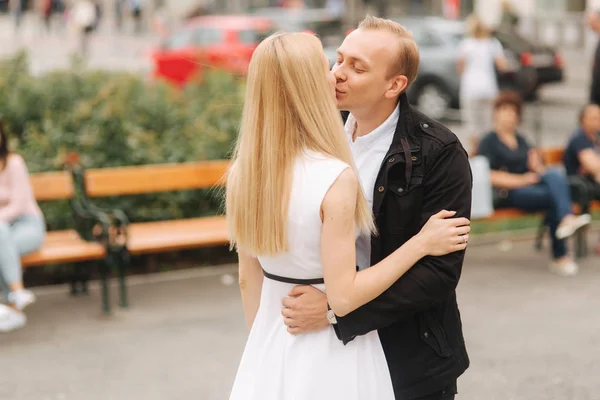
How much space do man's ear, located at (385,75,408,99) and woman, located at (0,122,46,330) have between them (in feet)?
13.8

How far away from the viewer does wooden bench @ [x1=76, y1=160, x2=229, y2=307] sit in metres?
7.09

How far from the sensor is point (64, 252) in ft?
22.1

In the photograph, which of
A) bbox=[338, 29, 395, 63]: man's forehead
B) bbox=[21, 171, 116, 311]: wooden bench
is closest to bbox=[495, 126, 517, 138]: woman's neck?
bbox=[21, 171, 116, 311]: wooden bench

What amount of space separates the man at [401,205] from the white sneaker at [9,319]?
4067 mm

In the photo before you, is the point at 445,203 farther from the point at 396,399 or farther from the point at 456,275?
the point at 396,399

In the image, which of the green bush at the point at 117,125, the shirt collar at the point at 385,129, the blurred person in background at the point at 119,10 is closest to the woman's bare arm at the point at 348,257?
the shirt collar at the point at 385,129

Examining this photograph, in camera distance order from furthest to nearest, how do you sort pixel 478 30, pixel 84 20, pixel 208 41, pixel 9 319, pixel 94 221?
pixel 84 20
pixel 208 41
pixel 478 30
pixel 94 221
pixel 9 319

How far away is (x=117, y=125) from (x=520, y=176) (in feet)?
11.5

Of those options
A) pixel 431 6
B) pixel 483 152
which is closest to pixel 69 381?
pixel 483 152

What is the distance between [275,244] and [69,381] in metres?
3.25

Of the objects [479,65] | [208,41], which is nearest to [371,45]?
[479,65]

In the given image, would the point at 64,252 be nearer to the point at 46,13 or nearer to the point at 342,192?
the point at 342,192

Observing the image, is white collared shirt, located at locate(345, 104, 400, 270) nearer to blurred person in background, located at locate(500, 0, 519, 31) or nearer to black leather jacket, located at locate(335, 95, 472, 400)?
black leather jacket, located at locate(335, 95, 472, 400)

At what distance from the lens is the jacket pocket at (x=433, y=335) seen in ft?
9.22
